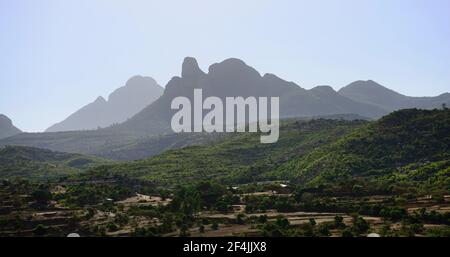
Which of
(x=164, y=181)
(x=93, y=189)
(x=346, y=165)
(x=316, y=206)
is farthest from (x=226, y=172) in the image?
(x=316, y=206)

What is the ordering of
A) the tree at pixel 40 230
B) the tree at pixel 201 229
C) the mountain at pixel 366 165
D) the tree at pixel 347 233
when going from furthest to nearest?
1. the mountain at pixel 366 165
2. the tree at pixel 40 230
3. the tree at pixel 201 229
4. the tree at pixel 347 233

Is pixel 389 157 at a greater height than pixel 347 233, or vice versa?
pixel 389 157

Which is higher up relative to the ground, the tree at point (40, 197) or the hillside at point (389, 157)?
the hillside at point (389, 157)

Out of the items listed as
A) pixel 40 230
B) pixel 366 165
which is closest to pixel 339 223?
pixel 40 230

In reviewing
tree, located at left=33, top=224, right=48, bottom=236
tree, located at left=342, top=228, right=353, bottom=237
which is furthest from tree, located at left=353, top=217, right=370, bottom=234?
tree, located at left=33, top=224, right=48, bottom=236

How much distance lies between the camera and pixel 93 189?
107562 millimetres

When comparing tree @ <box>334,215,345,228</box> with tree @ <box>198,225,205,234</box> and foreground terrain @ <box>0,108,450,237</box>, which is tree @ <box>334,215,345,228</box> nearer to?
foreground terrain @ <box>0,108,450,237</box>

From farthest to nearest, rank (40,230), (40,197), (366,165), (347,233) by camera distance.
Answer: (366,165) → (40,197) → (40,230) → (347,233)

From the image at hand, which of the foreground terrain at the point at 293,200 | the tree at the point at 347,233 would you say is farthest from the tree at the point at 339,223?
the tree at the point at 347,233

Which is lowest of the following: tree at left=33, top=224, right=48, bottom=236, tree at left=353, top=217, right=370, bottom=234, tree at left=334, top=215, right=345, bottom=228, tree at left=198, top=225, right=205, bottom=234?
tree at left=33, top=224, right=48, bottom=236

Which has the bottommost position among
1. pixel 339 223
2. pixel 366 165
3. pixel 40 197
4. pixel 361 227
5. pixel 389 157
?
pixel 40 197

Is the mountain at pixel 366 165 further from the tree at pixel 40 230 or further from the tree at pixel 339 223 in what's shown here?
the tree at pixel 40 230

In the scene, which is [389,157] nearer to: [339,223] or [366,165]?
[366,165]
